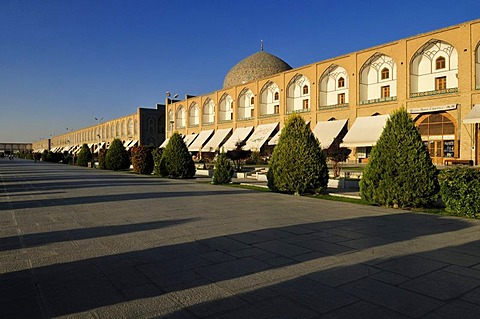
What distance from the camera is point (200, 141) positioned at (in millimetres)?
43562

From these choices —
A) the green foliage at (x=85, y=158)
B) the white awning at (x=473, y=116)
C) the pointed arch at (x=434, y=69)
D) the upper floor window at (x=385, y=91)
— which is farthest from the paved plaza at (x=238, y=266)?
the green foliage at (x=85, y=158)

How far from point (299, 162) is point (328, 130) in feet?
63.8

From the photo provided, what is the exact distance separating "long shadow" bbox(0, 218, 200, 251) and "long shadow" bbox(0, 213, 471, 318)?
119 centimetres

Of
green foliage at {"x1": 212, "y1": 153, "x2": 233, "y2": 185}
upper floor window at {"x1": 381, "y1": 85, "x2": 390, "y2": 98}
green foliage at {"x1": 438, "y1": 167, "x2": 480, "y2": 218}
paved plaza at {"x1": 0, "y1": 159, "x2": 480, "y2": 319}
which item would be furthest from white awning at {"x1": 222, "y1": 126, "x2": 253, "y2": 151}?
paved plaza at {"x1": 0, "y1": 159, "x2": 480, "y2": 319}

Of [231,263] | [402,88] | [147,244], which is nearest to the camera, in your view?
[231,263]

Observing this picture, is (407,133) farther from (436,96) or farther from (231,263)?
(436,96)

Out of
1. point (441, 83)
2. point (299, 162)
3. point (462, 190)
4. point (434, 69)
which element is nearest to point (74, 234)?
point (299, 162)

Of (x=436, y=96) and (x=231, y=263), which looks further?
(x=436, y=96)

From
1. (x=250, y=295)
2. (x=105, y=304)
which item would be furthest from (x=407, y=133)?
(x=105, y=304)

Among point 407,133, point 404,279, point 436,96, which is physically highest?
point 436,96

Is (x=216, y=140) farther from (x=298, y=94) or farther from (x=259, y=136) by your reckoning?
(x=298, y=94)

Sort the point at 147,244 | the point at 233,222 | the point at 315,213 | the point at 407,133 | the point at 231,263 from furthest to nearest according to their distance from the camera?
1. the point at 407,133
2. the point at 315,213
3. the point at 233,222
4. the point at 147,244
5. the point at 231,263

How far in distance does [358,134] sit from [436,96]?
5.59 metres

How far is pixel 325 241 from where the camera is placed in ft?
15.8
